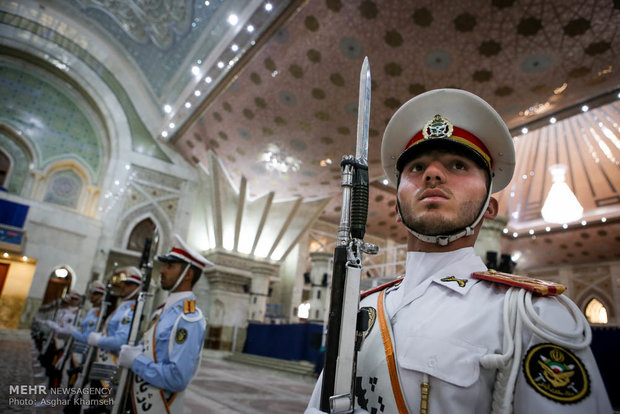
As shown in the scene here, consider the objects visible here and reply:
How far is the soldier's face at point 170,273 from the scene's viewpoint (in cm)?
287

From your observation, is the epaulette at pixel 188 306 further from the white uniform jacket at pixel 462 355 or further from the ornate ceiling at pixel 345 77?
the ornate ceiling at pixel 345 77

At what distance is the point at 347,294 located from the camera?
909 mm

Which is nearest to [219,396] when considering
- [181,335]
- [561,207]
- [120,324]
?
[120,324]

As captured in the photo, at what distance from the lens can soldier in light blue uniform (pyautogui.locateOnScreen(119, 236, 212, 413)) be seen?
226 cm

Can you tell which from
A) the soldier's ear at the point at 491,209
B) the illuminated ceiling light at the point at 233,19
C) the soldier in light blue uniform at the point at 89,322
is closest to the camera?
the soldier's ear at the point at 491,209

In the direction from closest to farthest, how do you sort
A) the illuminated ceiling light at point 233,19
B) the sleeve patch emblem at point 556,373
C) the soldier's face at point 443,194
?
the sleeve patch emblem at point 556,373 < the soldier's face at point 443,194 < the illuminated ceiling light at point 233,19

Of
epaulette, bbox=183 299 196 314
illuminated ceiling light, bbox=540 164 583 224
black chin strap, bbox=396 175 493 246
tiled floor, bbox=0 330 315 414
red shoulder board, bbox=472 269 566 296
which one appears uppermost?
illuminated ceiling light, bbox=540 164 583 224

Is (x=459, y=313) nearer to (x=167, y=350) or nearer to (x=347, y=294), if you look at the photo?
(x=347, y=294)

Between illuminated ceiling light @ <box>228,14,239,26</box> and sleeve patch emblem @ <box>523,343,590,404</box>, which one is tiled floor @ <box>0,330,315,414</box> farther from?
illuminated ceiling light @ <box>228,14,239,26</box>

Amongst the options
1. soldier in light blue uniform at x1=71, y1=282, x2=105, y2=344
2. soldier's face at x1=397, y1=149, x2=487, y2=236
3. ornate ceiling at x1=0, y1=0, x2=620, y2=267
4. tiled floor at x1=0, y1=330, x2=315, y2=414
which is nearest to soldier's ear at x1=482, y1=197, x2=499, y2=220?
soldier's face at x1=397, y1=149, x2=487, y2=236

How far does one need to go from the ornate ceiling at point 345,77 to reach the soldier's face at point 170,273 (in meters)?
6.65

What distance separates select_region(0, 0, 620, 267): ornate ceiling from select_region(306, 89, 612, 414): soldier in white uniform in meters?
6.99

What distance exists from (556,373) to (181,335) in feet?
7.14

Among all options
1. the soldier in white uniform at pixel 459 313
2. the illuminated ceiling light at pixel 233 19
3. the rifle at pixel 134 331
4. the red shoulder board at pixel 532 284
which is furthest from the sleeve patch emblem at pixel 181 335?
the illuminated ceiling light at pixel 233 19
